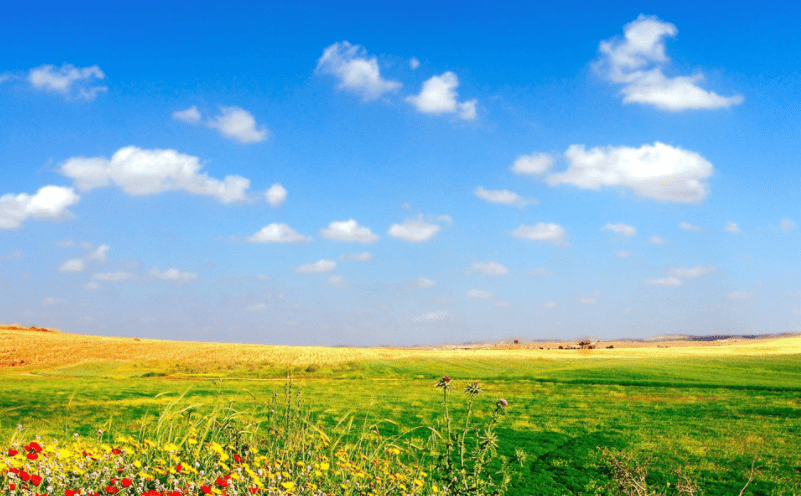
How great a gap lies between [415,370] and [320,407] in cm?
2386

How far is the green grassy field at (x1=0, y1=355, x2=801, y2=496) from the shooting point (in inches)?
470

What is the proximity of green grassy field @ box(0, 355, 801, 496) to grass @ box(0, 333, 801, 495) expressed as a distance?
0.06 metres

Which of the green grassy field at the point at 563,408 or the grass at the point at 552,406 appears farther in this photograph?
the grass at the point at 552,406

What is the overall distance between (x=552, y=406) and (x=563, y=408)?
0.64 meters

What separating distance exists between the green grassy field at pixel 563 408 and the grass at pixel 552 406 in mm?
63

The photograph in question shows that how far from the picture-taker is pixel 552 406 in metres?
22.8

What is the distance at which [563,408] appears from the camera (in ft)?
72.9

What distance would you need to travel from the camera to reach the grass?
1209cm

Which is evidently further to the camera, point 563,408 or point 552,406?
point 552,406

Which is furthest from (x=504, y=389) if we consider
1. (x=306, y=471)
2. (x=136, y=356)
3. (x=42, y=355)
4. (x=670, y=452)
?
(x=42, y=355)

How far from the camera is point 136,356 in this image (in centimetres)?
4859

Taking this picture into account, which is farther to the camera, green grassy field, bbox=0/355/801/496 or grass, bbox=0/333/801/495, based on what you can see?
grass, bbox=0/333/801/495

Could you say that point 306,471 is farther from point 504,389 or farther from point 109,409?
point 504,389

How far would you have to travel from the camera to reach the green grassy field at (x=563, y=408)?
39.2 ft
